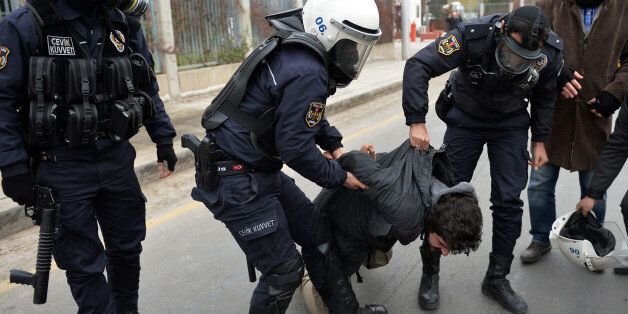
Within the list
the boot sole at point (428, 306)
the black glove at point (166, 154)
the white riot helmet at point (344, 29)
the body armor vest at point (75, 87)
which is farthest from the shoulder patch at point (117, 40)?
the boot sole at point (428, 306)

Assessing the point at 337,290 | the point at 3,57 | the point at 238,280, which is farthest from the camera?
the point at 238,280

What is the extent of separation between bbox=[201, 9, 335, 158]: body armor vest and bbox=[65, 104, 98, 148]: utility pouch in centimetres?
45

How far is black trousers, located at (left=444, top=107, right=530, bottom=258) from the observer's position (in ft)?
9.59

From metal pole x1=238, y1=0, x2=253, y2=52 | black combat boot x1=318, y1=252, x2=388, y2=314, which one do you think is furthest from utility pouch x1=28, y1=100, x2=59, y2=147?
metal pole x1=238, y1=0, x2=253, y2=52

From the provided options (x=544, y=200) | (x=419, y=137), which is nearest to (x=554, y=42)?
(x=419, y=137)

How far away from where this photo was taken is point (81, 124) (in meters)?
2.21

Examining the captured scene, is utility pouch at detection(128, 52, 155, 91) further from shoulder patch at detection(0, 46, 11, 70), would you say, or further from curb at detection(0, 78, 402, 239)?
curb at detection(0, 78, 402, 239)

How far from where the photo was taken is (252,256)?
233 cm

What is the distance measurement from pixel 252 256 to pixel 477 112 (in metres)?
1.45

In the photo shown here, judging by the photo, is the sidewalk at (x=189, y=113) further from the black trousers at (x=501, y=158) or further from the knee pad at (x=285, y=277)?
the black trousers at (x=501, y=158)

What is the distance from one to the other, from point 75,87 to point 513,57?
1.95 meters

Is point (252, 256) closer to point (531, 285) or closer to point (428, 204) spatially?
point (428, 204)

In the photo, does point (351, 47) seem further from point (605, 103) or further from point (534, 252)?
point (534, 252)

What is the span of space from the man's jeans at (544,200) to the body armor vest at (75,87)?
2469mm
